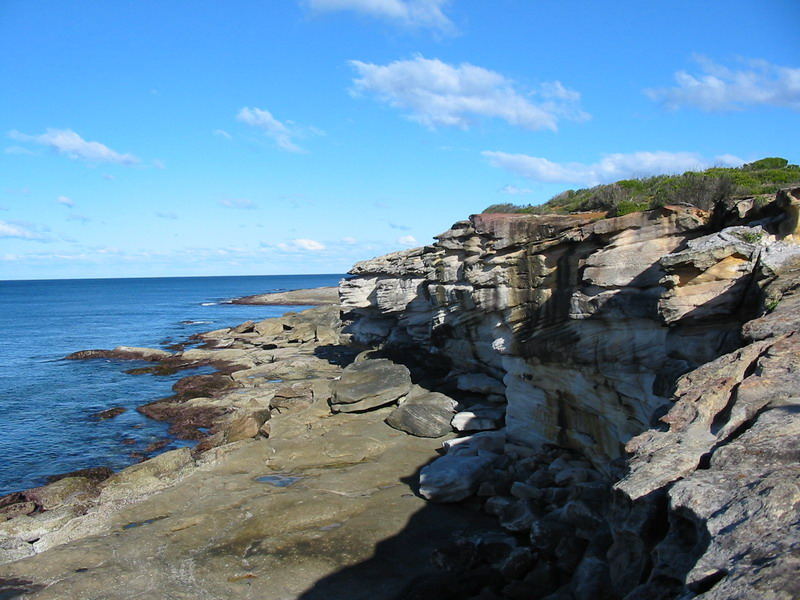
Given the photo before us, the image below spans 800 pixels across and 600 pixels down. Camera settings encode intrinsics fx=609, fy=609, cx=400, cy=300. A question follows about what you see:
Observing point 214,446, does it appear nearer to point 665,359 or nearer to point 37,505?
point 37,505

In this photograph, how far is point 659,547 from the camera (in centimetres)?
758

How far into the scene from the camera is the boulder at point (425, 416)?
24641mm

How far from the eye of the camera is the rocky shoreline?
8203 millimetres

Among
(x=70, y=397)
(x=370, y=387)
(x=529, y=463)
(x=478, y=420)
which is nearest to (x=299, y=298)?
(x=70, y=397)

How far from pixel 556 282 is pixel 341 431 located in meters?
10.8

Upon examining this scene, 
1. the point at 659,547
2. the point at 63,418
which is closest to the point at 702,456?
the point at 659,547

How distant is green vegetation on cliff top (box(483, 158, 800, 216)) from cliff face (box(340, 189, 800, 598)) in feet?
11.3

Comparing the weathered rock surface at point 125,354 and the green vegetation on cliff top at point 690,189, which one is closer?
the green vegetation on cliff top at point 690,189

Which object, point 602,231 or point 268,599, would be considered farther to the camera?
point 602,231

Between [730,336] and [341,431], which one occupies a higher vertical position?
[730,336]

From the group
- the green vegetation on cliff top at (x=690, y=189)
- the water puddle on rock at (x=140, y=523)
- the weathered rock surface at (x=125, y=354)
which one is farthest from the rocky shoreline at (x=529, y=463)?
the weathered rock surface at (x=125, y=354)

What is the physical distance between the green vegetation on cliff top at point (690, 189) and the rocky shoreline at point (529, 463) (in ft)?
12.8

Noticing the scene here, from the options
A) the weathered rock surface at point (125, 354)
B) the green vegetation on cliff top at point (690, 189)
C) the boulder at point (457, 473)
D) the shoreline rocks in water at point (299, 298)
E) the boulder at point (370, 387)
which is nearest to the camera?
the boulder at point (457, 473)

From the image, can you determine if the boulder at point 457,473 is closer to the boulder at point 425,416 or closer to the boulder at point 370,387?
the boulder at point 425,416
